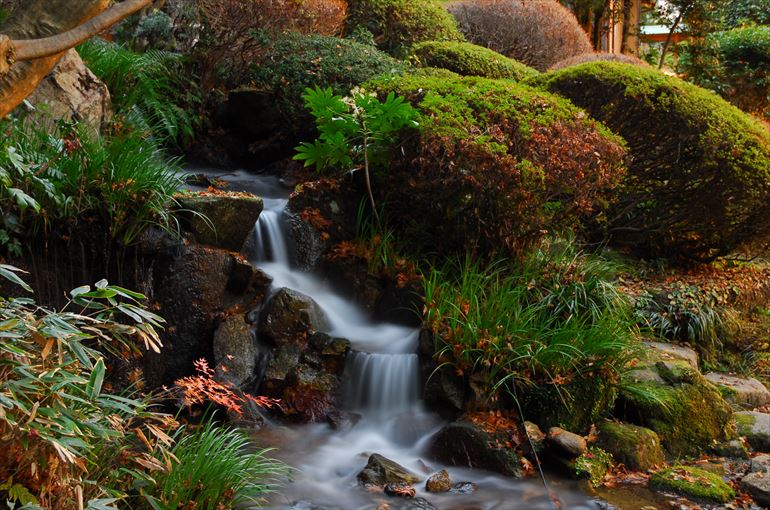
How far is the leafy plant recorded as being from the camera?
6.58 metres

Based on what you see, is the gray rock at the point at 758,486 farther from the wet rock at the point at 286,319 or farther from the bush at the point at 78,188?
the bush at the point at 78,188

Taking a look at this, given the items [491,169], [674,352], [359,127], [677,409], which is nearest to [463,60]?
[359,127]

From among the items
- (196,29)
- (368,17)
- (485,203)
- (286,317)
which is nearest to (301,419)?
(286,317)

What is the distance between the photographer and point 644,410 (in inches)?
229

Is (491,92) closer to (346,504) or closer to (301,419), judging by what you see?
(301,419)

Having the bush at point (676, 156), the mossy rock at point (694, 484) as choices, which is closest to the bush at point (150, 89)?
the bush at point (676, 156)

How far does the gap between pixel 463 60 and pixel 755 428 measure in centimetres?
674

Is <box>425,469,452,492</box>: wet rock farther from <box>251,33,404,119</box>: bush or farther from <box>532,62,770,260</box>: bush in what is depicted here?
<box>251,33,404,119</box>: bush

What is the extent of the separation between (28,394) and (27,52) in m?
1.32

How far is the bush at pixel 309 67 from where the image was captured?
9102 millimetres

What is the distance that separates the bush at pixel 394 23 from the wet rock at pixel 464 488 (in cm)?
851

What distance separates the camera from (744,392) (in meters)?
6.79

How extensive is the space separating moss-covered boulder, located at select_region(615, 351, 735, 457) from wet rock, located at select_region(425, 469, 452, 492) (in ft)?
5.50

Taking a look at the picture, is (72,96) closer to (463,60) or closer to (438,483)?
(438,483)
